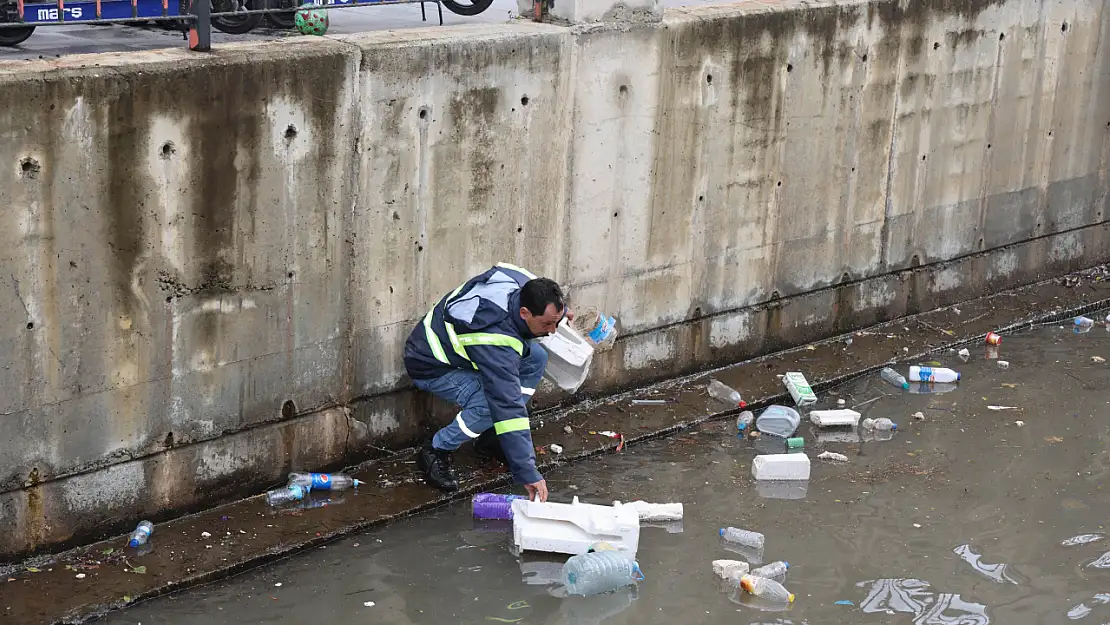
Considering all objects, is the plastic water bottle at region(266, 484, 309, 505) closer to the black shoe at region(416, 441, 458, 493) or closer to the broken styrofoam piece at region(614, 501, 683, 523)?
the black shoe at region(416, 441, 458, 493)

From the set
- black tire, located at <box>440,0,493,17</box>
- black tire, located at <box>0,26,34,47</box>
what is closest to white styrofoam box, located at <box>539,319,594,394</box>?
black tire, located at <box>440,0,493,17</box>

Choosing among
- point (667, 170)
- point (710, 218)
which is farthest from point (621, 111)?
point (710, 218)

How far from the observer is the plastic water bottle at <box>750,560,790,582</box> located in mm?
5824

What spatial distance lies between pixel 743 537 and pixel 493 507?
1.15 meters

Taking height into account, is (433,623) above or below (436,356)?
below

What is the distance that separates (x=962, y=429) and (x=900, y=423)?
0.33 metres

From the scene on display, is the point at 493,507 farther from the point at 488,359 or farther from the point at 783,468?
the point at 783,468

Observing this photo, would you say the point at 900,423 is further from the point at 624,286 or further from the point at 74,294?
the point at 74,294

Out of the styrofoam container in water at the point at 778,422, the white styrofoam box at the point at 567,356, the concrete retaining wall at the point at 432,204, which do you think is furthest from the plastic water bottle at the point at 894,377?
the white styrofoam box at the point at 567,356

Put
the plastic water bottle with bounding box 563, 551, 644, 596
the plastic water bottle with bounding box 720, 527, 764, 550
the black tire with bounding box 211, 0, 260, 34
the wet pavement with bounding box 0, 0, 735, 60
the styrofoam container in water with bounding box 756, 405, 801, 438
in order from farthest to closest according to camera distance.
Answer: the black tire with bounding box 211, 0, 260, 34, the wet pavement with bounding box 0, 0, 735, 60, the styrofoam container in water with bounding box 756, 405, 801, 438, the plastic water bottle with bounding box 720, 527, 764, 550, the plastic water bottle with bounding box 563, 551, 644, 596

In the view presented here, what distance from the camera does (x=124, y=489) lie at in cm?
589

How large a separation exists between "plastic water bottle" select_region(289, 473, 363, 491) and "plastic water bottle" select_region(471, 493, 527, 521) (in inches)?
24.6

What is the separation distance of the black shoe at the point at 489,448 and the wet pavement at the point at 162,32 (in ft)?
7.35

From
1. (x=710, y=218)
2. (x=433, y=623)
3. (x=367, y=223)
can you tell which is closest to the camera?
(x=433, y=623)
